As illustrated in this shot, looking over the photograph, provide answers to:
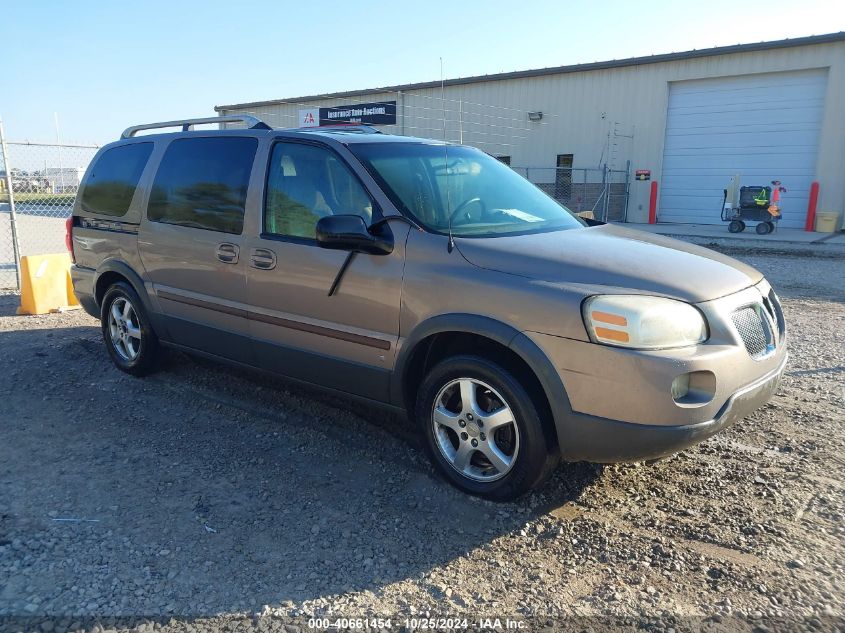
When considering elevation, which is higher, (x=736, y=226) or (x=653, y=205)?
(x=653, y=205)

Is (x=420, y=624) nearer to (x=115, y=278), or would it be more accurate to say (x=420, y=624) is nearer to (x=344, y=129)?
(x=344, y=129)

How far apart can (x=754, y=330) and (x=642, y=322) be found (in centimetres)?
82

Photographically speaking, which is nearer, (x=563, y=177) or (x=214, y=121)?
(x=214, y=121)

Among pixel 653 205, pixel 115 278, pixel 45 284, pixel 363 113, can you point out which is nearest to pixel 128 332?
pixel 115 278

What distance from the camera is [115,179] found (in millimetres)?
5535

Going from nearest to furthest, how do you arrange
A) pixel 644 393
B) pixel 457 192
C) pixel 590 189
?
pixel 644 393 → pixel 457 192 → pixel 590 189

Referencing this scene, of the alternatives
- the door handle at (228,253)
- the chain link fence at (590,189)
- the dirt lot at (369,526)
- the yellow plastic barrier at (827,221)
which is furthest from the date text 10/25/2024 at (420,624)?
the yellow plastic barrier at (827,221)

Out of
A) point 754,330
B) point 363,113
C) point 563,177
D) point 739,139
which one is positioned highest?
point 363,113

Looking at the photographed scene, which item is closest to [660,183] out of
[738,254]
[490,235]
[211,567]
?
[738,254]

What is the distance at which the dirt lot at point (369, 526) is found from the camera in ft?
8.74

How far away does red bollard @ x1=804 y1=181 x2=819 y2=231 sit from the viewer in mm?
19375

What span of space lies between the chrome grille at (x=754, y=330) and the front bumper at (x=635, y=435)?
0.19 metres

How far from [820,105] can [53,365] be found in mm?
21394

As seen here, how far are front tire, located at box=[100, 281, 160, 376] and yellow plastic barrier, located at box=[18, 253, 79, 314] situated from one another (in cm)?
282
